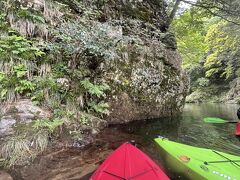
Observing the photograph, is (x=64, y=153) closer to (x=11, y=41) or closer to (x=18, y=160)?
(x=18, y=160)

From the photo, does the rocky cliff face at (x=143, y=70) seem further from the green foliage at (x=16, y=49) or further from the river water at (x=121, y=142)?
the green foliage at (x=16, y=49)

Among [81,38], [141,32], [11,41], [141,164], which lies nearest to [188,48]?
[141,32]

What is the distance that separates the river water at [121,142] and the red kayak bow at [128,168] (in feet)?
1.84

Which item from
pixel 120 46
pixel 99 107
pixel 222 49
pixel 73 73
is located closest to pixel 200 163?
pixel 99 107

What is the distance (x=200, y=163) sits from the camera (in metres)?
4.11

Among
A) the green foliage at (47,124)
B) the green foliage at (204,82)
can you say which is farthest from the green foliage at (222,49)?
the green foliage at (47,124)

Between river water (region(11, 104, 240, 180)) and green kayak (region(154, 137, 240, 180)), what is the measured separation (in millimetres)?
235

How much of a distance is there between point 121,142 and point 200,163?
2.26 m

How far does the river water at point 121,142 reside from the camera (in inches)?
163

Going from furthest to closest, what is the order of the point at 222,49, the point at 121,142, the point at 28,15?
the point at 222,49 → the point at 28,15 → the point at 121,142

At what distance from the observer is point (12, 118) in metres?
4.97

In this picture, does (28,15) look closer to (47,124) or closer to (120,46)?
(47,124)

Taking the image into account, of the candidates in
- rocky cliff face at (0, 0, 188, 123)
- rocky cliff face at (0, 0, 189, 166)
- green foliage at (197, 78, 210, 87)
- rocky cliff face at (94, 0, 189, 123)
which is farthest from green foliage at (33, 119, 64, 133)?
green foliage at (197, 78, 210, 87)

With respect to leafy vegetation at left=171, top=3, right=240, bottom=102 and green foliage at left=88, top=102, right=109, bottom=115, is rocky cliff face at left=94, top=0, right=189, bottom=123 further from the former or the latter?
leafy vegetation at left=171, top=3, right=240, bottom=102
